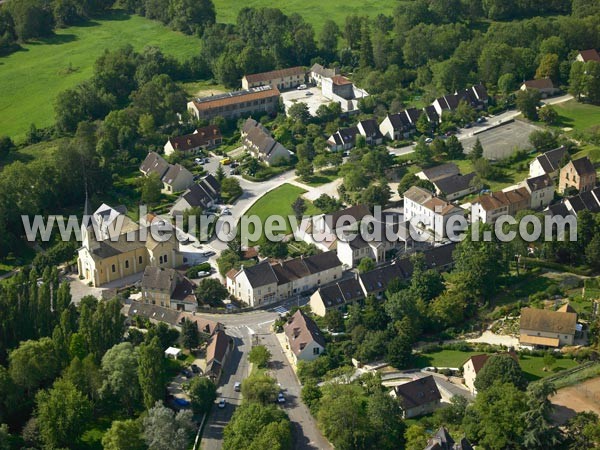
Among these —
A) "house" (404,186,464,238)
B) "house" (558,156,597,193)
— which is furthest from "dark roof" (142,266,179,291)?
"house" (558,156,597,193)

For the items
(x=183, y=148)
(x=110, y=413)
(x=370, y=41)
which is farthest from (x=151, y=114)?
(x=110, y=413)

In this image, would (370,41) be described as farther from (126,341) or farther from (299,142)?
(126,341)

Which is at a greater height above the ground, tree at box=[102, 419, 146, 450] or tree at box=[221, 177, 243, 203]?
tree at box=[221, 177, 243, 203]

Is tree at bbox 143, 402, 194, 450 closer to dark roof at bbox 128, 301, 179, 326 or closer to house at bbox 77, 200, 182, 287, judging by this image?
dark roof at bbox 128, 301, 179, 326

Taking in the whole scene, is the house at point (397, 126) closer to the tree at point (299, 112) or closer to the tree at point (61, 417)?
the tree at point (299, 112)

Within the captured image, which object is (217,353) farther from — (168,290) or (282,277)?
(282,277)

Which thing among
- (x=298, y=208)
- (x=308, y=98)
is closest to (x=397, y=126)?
(x=308, y=98)
